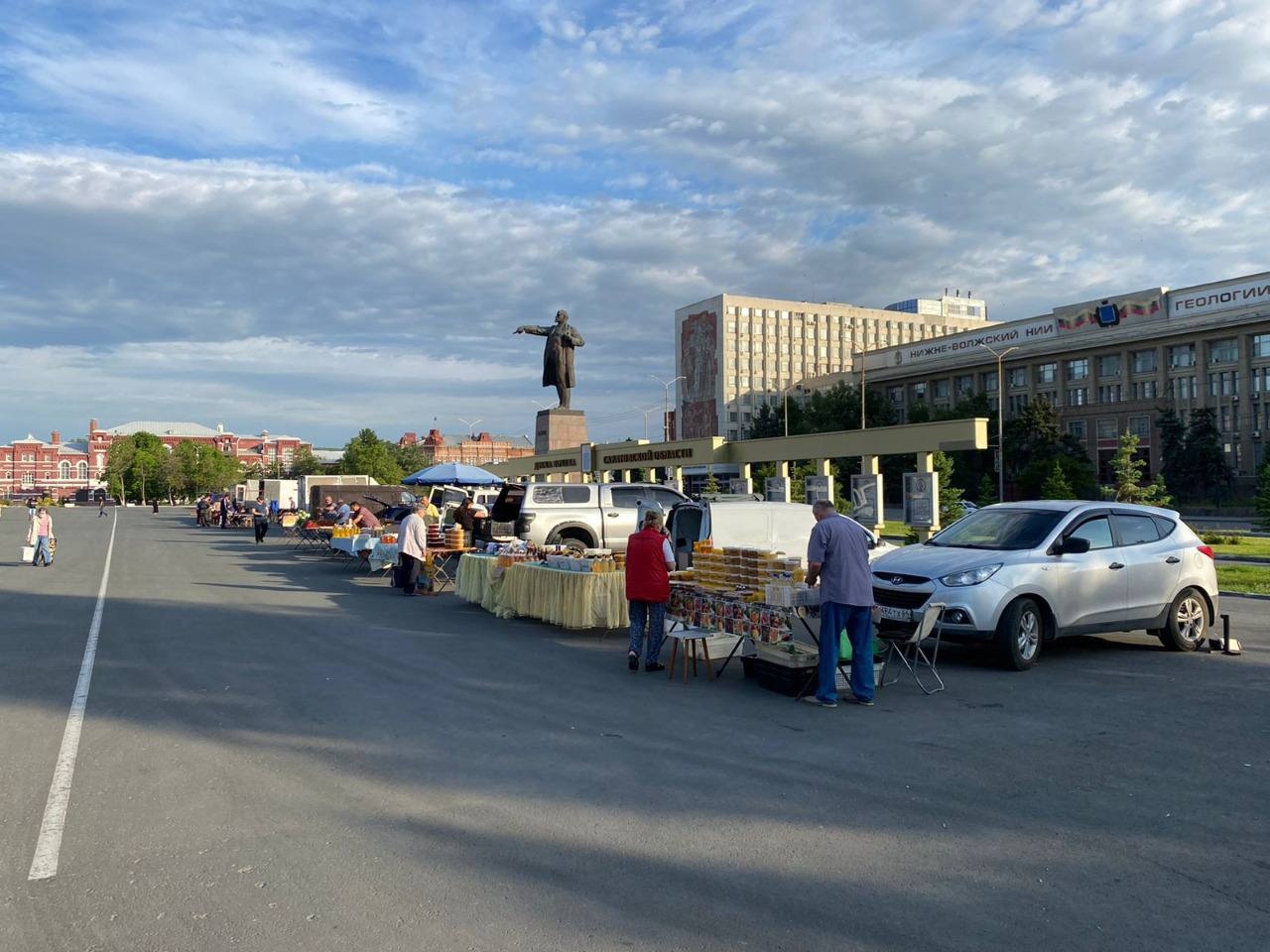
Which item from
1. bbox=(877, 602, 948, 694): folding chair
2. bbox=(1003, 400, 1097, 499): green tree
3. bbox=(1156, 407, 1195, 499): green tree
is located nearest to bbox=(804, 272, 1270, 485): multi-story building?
bbox=(1156, 407, 1195, 499): green tree

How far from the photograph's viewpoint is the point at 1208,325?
78.3 meters

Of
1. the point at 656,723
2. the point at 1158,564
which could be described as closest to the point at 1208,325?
the point at 1158,564

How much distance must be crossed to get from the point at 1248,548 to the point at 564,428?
22060 millimetres

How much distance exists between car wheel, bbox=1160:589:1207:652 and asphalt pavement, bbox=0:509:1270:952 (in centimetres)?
59

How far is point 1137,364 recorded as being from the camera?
85812mm

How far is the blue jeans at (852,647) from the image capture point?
8594mm

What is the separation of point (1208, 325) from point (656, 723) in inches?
3296

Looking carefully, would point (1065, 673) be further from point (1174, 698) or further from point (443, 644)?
point (443, 644)

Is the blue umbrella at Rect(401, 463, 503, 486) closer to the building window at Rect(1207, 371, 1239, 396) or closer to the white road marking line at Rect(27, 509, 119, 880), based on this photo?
the white road marking line at Rect(27, 509, 119, 880)

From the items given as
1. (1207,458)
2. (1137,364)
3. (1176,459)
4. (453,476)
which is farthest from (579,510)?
(1137,364)

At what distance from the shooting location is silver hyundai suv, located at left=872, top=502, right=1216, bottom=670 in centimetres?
1023

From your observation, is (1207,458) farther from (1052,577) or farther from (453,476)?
(1052,577)

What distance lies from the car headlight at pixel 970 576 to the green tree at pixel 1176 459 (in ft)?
239

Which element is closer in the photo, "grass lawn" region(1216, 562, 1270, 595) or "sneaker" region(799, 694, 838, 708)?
"sneaker" region(799, 694, 838, 708)
